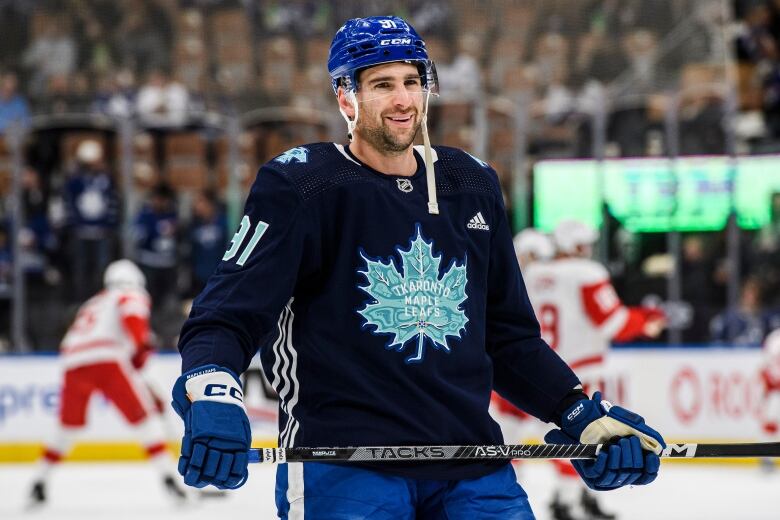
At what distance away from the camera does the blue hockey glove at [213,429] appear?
1.86 metres

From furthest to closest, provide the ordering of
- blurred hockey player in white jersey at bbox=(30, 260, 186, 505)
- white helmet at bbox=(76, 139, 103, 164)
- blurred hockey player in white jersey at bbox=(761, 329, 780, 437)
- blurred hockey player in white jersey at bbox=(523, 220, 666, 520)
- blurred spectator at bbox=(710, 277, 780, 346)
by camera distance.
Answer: white helmet at bbox=(76, 139, 103, 164) → blurred spectator at bbox=(710, 277, 780, 346) → blurred hockey player in white jersey at bbox=(761, 329, 780, 437) → blurred hockey player in white jersey at bbox=(30, 260, 186, 505) → blurred hockey player in white jersey at bbox=(523, 220, 666, 520)

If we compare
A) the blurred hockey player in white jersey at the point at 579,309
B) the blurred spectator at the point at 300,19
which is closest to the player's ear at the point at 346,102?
the blurred hockey player in white jersey at the point at 579,309

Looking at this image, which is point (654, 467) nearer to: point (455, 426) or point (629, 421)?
point (629, 421)

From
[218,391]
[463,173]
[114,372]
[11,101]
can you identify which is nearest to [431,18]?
[11,101]

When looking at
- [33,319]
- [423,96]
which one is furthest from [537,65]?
[423,96]

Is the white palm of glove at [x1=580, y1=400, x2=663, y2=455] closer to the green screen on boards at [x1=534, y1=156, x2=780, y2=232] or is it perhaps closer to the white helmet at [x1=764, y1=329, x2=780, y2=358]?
the white helmet at [x1=764, y1=329, x2=780, y2=358]

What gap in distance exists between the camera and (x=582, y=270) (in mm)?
6395

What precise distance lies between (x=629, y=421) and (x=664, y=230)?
7.04 m

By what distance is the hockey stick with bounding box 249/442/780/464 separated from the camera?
196cm

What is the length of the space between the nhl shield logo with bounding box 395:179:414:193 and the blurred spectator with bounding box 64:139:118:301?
6971mm

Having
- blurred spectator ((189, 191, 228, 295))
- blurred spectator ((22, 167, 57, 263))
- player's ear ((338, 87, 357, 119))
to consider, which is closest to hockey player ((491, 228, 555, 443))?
blurred spectator ((189, 191, 228, 295))

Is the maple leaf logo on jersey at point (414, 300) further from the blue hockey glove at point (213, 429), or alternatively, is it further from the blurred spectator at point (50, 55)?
the blurred spectator at point (50, 55)

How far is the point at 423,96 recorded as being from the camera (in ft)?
7.27

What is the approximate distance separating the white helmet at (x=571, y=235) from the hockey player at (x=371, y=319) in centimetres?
412
